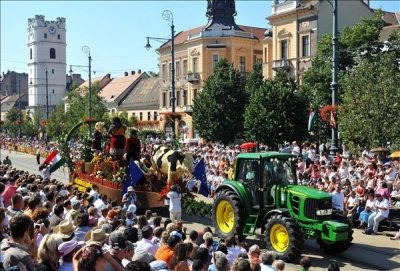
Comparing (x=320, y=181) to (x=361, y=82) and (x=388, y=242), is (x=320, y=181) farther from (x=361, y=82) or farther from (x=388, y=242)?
(x=361, y=82)

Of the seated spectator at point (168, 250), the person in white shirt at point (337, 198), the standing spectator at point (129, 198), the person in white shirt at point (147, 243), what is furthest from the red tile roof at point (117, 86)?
the seated spectator at point (168, 250)

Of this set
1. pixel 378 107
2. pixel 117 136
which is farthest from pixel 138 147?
pixel 378 107

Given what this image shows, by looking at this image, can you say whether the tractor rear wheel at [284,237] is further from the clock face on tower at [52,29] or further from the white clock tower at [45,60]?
the clock face on tower at [52,29]

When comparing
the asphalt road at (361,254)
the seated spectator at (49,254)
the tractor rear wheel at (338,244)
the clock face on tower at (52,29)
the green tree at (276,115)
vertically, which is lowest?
the asphalt road at (361,254)

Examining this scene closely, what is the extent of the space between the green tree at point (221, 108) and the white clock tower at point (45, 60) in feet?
221

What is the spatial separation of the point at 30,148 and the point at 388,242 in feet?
147

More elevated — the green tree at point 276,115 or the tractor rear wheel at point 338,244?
the green tree at point 276,115

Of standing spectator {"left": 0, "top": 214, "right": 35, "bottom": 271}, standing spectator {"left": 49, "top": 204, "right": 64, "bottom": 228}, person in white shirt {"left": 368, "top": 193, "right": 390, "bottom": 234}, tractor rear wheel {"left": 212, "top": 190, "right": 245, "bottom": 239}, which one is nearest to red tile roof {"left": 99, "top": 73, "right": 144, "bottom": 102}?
person in white shirt {"left": 368, "top": 193, "right": 390, "bottom": 234}

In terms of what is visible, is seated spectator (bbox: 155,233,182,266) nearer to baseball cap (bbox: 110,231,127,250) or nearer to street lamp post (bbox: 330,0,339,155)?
baseball cap (bbox: 110,231,127,250)

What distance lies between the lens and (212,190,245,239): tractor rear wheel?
13.4 metres

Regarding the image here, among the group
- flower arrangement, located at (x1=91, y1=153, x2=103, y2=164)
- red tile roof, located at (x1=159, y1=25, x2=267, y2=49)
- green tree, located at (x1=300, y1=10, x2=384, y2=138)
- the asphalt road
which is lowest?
the asphalt road

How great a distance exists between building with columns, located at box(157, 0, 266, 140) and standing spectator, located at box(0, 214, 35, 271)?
52713 mm

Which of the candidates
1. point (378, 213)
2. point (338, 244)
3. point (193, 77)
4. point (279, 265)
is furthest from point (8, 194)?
point (193, 77)

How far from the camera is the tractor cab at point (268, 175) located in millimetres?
13148
